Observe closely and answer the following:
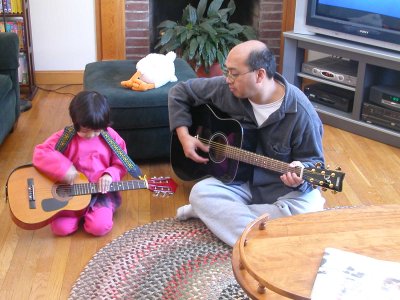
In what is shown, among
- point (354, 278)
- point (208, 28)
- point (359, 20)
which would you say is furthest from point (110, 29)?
point (354, 278)

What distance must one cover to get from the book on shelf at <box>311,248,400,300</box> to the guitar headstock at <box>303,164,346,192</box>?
1.43ft

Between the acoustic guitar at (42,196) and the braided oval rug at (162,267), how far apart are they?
0.65 feet

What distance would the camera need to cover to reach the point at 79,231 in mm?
2453

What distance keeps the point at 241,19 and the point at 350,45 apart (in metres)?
1.30

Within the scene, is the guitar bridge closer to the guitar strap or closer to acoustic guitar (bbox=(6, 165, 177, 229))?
acoustic guitar (bbox=(6, 165, 177, 229))

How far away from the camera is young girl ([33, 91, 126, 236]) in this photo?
92.6 inches

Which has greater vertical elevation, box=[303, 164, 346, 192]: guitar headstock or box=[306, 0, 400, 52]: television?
box=[306, 0, 400, 52]: television

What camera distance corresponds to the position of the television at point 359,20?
3.26m

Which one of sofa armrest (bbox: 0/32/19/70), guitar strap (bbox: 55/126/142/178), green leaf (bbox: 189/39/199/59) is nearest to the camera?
guitar strap (bbox: 55/126/142/178)

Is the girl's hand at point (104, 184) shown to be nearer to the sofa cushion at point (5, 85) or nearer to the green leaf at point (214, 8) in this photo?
the sofa cushion at point (5, 85)

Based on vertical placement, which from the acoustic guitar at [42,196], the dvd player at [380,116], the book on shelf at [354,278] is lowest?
the acoustic guitar at [42,196]

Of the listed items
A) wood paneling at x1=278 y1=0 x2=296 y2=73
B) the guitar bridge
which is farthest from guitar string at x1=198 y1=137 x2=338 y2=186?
wood paneling at x1=278 y1=0 x2=296 y2=73

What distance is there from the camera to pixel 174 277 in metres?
2.14

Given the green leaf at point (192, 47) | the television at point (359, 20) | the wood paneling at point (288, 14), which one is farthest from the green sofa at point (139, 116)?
the wood paneling at point (288, 14)
